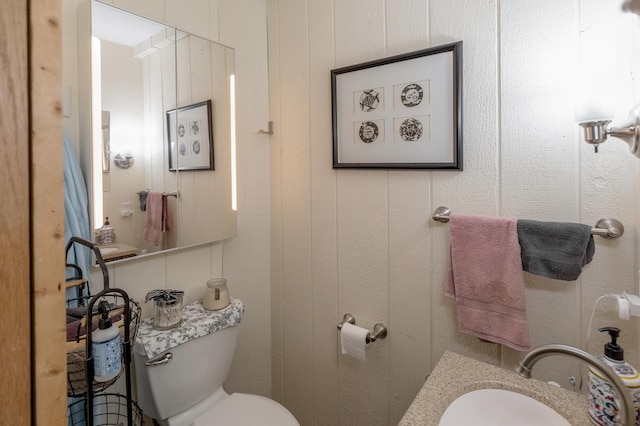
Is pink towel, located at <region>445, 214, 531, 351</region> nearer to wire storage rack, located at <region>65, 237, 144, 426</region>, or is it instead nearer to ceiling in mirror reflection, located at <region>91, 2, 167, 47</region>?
wire storage rack, located at <region>65, 237, 144, 426</region>

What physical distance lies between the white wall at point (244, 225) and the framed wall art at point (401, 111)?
0.43 meters

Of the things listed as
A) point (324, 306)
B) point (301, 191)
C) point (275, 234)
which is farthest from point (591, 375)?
point (275, 234)

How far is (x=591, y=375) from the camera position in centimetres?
72

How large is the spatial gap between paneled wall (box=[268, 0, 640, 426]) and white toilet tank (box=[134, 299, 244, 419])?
15.6 inches

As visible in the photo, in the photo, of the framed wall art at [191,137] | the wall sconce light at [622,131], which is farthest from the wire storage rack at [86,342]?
the wall sconce light at [622,131]

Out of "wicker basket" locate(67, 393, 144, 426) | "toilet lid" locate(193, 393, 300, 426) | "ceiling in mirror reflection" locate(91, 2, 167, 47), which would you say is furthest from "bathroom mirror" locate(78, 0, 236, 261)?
"toilet lid" locate(193, 393, 300, 426)

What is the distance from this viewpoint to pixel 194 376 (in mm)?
1181

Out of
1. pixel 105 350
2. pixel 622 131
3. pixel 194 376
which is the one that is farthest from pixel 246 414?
pixel 622 131

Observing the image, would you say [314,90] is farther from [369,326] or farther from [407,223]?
[369,326]

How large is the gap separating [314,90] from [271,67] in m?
0.31

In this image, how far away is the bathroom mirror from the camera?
40.2 inches

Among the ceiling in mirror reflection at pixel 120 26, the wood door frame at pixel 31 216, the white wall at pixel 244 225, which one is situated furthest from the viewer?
the white wall at pixel 244 225

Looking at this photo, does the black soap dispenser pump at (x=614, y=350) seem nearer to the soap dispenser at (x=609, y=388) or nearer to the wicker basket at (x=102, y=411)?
the soap dispenser at (x=609, y=388)

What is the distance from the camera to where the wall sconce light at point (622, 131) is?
2.26 ft
